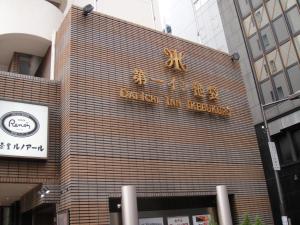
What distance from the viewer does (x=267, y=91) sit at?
24.0m

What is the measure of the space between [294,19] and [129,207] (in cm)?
1694

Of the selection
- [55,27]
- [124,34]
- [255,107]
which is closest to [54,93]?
[124,34]

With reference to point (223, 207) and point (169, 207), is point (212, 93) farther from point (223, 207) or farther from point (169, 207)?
point (223, 207)

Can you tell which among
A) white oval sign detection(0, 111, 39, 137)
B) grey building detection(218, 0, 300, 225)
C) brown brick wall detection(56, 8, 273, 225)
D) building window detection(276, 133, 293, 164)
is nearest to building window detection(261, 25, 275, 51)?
grey building detection(218, 0, 300, 225)

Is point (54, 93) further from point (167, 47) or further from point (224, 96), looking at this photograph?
point (224, 96)

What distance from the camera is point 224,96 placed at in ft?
55.6

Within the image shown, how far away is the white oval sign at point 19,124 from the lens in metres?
12.0

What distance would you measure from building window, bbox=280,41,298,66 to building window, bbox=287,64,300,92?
408mm

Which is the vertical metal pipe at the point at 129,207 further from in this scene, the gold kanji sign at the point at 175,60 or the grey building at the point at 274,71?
the grey building at the point at 274,71

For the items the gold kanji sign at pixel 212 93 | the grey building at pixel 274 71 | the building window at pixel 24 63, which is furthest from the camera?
the grey building at pixel 274 71

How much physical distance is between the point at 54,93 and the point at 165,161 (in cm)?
463

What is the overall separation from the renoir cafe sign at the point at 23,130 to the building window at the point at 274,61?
15.7 meters

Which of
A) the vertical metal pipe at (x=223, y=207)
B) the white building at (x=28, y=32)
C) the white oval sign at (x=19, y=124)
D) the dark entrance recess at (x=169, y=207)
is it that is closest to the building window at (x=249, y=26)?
the white building at (x=28, y=32)

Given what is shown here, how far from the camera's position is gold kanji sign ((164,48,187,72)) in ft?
51.3
